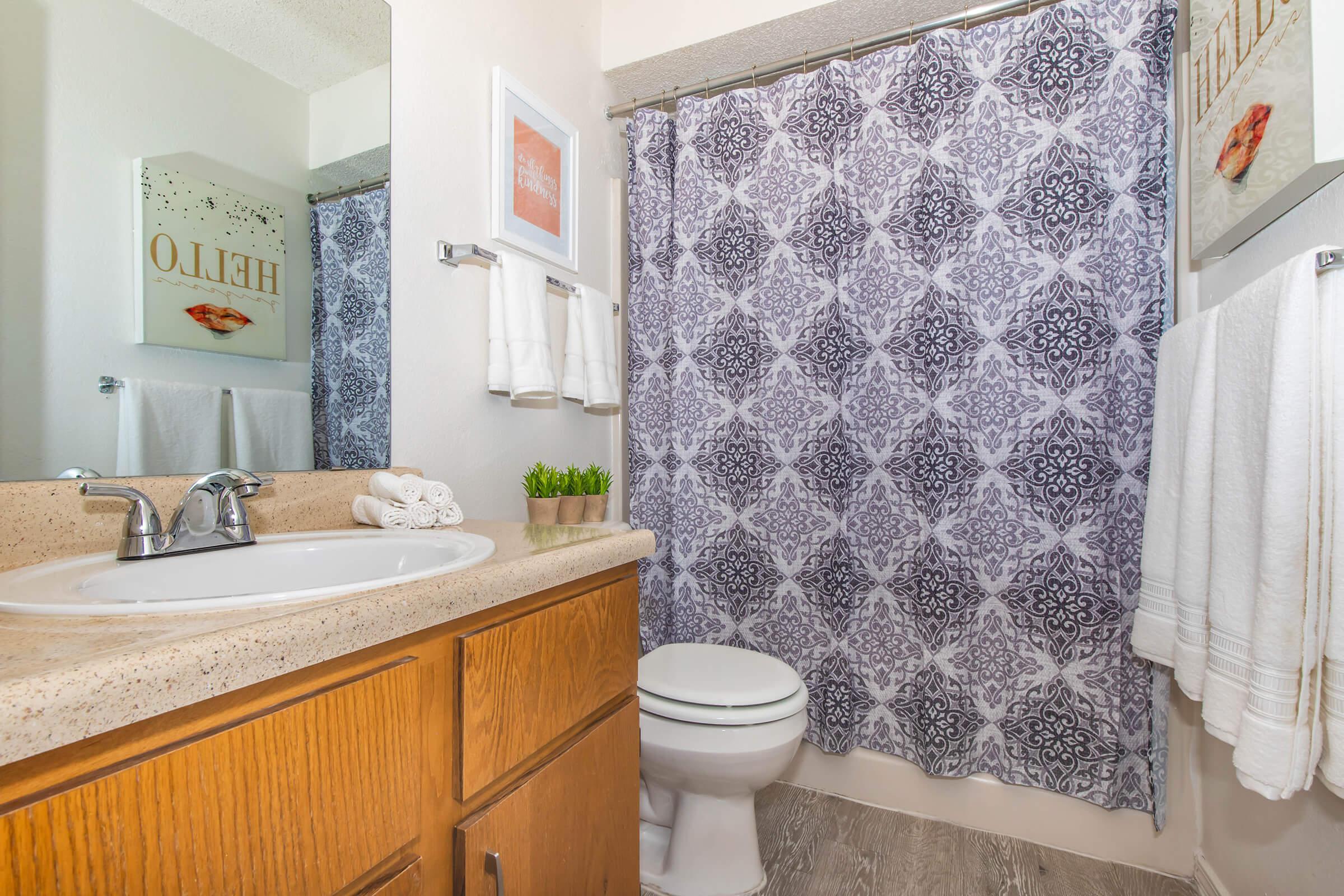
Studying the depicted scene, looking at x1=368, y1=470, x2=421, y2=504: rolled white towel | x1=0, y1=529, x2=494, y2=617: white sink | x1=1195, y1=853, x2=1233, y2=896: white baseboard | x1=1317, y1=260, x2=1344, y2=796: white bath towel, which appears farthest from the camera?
x1=1195, y1=853, x2=1233, y2=896: white baseboard

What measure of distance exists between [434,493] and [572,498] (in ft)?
1.68

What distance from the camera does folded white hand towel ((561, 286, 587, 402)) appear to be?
1.77m

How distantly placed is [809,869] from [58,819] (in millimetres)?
1485

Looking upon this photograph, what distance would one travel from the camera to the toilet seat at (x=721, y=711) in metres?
1.30

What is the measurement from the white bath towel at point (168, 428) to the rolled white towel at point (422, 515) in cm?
28

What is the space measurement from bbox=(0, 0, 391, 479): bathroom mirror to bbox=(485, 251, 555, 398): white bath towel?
280 mm

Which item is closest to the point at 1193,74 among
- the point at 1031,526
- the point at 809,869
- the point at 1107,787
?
the point at 1031,526

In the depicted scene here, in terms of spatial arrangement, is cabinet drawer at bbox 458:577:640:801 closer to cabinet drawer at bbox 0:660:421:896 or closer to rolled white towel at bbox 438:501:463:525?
cabinet drawer at bbox 0:660:421:896

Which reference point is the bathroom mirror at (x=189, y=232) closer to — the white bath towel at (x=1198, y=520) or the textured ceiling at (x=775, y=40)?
the textured ceiling at (x=775, y=40)

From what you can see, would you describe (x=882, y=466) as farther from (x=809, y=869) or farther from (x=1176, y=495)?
(x=809, y=869)

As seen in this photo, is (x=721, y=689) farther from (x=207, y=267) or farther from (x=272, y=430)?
(x=207, y=267)

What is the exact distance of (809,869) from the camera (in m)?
1.47

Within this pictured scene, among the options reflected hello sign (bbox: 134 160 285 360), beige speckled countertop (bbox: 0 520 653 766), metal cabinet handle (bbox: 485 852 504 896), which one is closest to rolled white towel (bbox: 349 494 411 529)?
reflected hello sign (bbox: 134 160 285 360)

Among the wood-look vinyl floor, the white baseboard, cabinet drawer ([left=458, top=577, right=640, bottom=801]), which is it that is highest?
cabinet drawer ([left=458, top=577, right=640, bottom=801])
